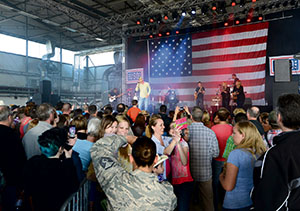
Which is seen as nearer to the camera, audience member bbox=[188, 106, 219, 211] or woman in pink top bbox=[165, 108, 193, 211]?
woman in pink top bbox=[165, 108, 193, 211]

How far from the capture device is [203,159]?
2770 millimetres

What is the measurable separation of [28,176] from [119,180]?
2.94 feet

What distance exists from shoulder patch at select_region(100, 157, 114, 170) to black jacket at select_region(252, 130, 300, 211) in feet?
3.26

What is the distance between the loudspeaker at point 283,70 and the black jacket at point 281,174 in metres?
4.07

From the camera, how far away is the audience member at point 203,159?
9.05 ft

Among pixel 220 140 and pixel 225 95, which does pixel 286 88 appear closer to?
pixel 220 140

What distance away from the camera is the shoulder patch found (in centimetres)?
121

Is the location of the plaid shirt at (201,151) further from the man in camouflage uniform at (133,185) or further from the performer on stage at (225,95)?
the performer on stage at (225,95)

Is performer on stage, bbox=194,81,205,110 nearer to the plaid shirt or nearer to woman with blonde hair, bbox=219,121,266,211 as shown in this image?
the plaid shirt

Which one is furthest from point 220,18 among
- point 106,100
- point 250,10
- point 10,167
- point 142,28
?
point 10,167

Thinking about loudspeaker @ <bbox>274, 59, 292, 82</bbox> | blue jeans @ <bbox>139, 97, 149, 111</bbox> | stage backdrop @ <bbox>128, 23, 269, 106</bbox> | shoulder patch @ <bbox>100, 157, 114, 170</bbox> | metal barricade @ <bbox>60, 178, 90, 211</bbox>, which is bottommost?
metal barricade @ <bbox>60, 178, 90, 211</bbox>

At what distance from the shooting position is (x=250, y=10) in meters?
9.05

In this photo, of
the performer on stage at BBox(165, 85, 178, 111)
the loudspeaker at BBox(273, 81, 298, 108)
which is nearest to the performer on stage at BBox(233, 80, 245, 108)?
the performer on stage at BBox(165, 85, 178, 111)

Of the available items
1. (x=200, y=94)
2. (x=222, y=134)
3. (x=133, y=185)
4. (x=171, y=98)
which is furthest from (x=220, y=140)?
(x=171, y=98)
